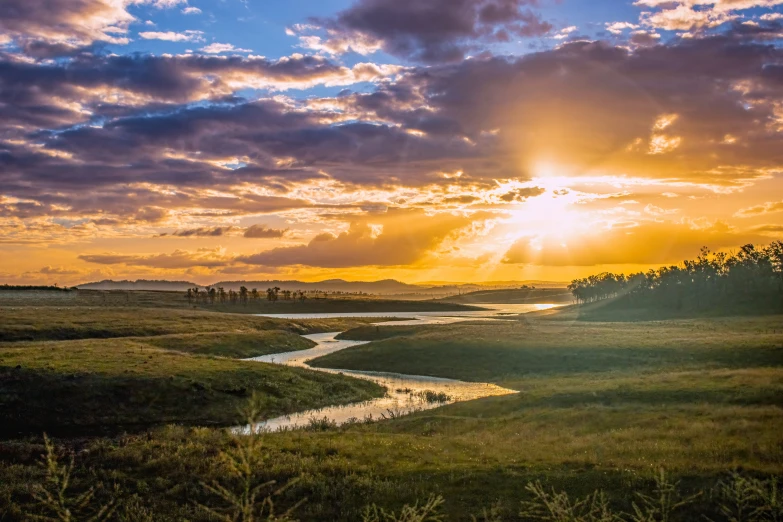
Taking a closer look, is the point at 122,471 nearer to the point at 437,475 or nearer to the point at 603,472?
the point at 437,475

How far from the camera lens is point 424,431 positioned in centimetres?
3641

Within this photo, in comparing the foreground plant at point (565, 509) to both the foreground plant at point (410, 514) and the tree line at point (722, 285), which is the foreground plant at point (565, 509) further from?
the tree line at point (722, 285)

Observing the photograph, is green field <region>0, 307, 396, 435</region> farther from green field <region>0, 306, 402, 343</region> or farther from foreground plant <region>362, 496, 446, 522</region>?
foreground plant <region>362, 496, 446, 522</region>

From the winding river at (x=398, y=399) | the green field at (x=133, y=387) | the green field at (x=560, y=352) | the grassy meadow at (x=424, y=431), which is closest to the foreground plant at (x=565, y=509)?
the grassy meadow at (x=424, y=431)

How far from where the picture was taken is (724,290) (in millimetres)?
149250

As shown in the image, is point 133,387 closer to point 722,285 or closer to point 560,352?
point 560,352

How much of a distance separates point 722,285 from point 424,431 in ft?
472

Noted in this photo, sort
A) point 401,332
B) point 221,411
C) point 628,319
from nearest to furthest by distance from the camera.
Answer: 1. point 221,411
2. point 401,332
3. point 628,319

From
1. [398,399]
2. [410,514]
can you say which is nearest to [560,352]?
[398,399]

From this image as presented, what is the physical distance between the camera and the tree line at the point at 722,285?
140 metres

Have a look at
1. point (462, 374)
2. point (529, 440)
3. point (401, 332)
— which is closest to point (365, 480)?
point (529, 440)

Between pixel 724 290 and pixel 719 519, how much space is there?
153 meters

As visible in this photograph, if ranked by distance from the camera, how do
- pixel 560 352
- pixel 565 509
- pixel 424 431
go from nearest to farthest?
pixel 565 509 < pixel 424 431 < pixel 560 352

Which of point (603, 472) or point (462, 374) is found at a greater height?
point (603, 472)
